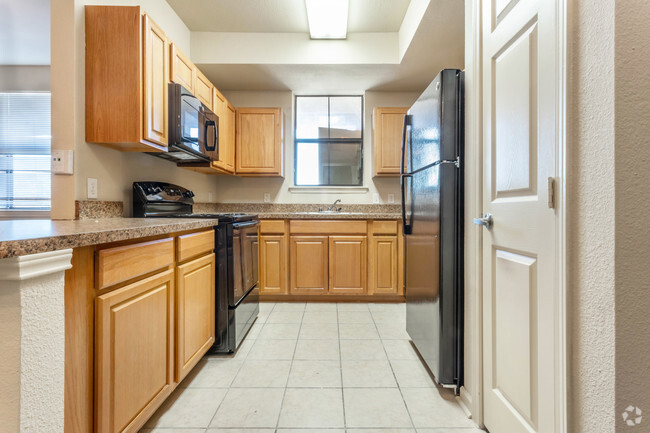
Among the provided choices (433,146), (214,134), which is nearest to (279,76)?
(214,134)

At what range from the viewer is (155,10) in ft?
7.42

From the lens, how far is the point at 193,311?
1589 mm

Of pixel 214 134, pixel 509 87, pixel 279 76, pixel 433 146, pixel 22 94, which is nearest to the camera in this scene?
pixel 509 87

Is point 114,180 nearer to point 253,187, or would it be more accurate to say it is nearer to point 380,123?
point 253,187

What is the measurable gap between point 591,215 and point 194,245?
1693 millimetres

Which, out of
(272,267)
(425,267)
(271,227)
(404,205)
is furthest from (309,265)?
(425,267)

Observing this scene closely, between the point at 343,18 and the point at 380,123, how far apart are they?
44.9 inches

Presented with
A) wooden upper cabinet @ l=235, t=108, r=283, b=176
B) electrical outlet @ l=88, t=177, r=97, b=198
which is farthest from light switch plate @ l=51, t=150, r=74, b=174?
wooden upper cabinet @ l=235, t=108, r=283, b=176

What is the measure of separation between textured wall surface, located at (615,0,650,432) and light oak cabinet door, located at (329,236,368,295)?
2.38 meters

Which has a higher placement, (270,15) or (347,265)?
(270,15)

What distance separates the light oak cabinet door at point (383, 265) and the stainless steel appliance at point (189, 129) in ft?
6.13

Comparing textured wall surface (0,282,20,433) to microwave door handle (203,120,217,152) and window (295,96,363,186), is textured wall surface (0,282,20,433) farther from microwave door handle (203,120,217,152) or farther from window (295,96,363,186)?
window (295,96,363,186)

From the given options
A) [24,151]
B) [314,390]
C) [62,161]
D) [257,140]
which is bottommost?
[314,390]

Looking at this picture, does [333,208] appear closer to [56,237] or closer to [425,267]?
[425,267]
